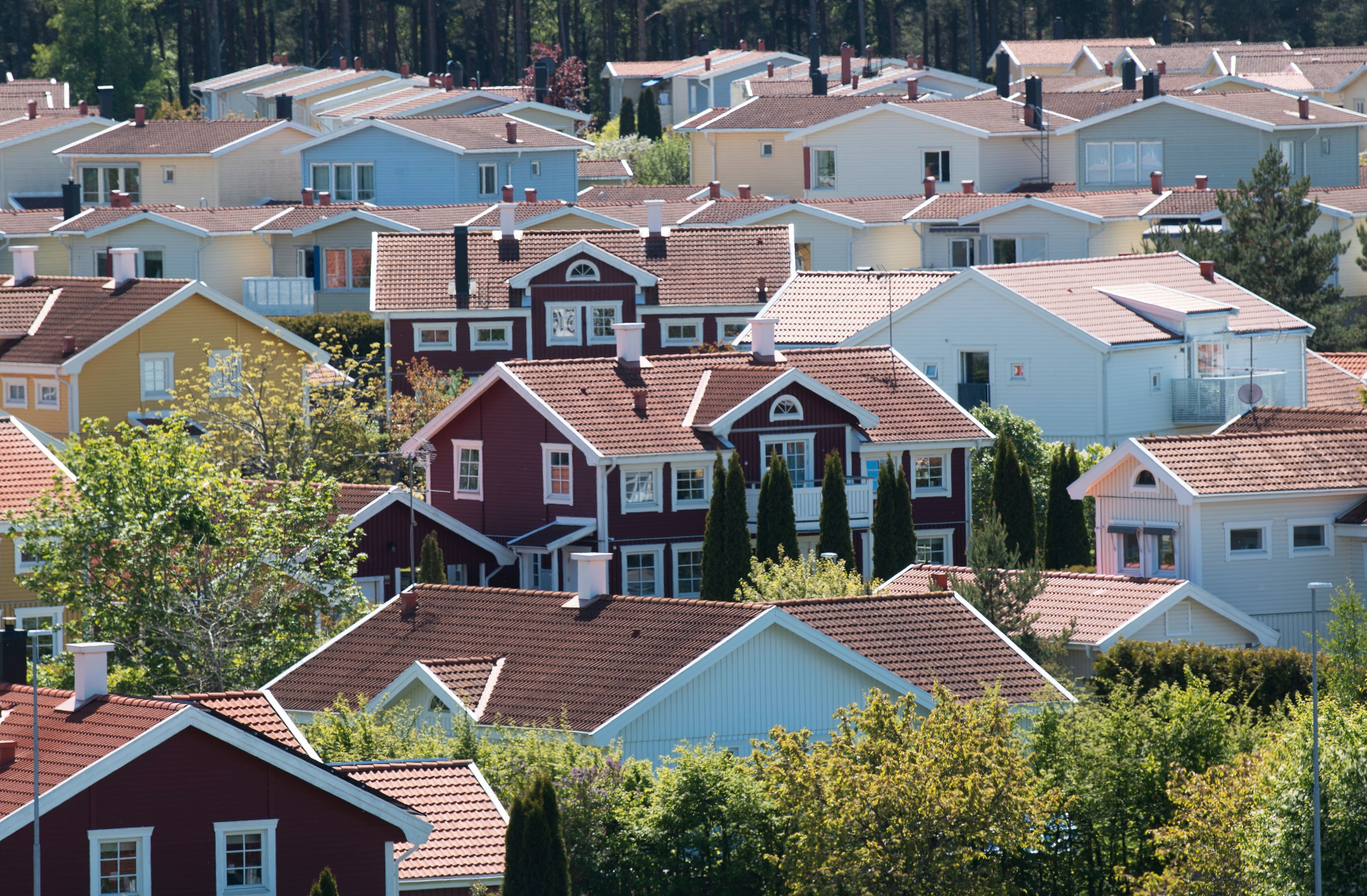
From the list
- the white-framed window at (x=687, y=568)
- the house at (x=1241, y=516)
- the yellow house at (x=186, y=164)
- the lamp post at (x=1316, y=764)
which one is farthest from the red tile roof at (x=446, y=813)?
the yellow house at (x=186, y=164)

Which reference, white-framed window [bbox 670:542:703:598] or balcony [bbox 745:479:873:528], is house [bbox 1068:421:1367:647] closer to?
balcony [bbox 745:479:873:528]

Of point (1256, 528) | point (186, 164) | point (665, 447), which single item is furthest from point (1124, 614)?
point (186, 164)

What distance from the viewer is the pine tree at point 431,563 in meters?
48.7

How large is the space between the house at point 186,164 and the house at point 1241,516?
173ft

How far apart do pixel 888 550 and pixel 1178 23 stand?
92113 millimetres

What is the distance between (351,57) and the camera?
5551 inches

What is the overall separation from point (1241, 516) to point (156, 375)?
92.8 ft

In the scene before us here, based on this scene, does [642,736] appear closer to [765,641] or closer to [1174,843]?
[765,641]

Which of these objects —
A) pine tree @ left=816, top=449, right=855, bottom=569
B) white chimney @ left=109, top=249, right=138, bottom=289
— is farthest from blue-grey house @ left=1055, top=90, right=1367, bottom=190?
pine tree @ left=816, top=449, right=855, bottom=569

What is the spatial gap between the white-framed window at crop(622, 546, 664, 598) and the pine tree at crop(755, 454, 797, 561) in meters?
2.61

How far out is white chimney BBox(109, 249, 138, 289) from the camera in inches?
2534

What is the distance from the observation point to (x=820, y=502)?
52312mm

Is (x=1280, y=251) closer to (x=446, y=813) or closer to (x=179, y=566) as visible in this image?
(x=179, y=566)

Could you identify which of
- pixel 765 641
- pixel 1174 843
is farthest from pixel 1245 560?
pixel 1174 843
